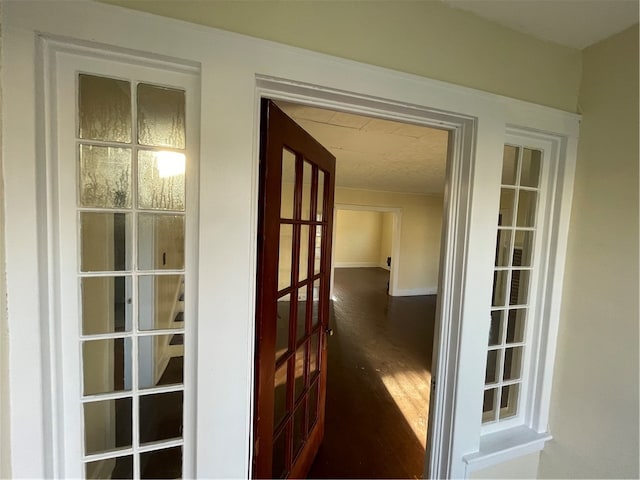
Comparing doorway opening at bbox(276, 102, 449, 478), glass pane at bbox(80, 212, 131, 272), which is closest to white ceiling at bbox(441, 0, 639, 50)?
doorway opening at bbox(276, 102, 449, 478)

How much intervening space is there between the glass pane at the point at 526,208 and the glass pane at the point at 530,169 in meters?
0.05

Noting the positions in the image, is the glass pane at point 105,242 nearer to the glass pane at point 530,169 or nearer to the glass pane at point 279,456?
the glass pane at point 279,456

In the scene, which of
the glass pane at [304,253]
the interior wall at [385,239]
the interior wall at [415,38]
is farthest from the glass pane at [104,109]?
the interior wall at [385,239]

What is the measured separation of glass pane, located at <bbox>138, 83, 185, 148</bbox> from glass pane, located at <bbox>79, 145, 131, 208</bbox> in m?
0.09

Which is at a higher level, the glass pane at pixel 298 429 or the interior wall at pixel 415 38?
the interior wall at pixel 415 38

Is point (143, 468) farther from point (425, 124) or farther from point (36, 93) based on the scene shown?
point (425, 124)

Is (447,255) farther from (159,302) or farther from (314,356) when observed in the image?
(159,302)

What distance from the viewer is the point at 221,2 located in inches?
34.6

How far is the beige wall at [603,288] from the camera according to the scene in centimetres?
116

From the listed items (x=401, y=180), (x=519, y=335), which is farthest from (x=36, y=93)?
(x=401, y=180)

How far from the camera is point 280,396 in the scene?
59.0 inches

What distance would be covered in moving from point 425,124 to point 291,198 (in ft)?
2.31

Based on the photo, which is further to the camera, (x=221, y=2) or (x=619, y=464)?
(x=619, y=464)

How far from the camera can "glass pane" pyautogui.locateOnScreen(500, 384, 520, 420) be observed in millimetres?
1507
